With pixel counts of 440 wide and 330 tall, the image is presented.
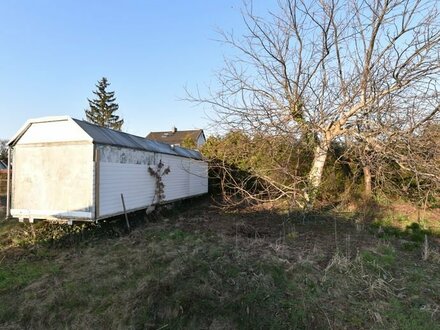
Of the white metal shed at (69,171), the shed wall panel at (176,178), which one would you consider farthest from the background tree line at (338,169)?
the white metal shed at (69,171)

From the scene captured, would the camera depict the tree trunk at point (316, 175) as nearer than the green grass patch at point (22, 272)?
No

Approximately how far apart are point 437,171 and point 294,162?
3.96 metres

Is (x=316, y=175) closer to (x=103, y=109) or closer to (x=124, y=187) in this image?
(x=124, y=187)

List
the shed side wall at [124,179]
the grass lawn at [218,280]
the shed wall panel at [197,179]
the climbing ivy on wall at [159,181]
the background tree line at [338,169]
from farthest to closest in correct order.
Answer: the shed wall panel at [197,179] → the climbing ivy on wall at [159,181] → the shed side wall at [124,179] → the background tree line at [338,169] → the grass lawn at [218,280]

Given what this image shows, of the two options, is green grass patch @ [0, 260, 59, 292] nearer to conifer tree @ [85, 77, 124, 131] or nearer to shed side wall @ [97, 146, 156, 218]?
shed side wall @ [97, 146, 156, 218]

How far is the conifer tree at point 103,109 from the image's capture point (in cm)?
3944

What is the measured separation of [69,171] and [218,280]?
14.6ft

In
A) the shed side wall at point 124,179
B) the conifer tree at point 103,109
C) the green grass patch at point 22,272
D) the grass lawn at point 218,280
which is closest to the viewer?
the grass lawn at point 218,280

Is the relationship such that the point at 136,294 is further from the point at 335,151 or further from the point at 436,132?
the point at 335,151

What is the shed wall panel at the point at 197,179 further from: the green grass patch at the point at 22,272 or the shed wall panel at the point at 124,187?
the green grass patch at the point at 22,272

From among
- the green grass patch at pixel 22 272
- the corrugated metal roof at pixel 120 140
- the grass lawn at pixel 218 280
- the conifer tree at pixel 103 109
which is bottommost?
the green grass patch at pixel 22 272

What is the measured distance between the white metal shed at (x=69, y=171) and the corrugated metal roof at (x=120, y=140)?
1.1 inches

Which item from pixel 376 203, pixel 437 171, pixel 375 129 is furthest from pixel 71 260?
pixel 376 203

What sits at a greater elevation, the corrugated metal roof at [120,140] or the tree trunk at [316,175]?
the corrugated metal roof at [120,140]
